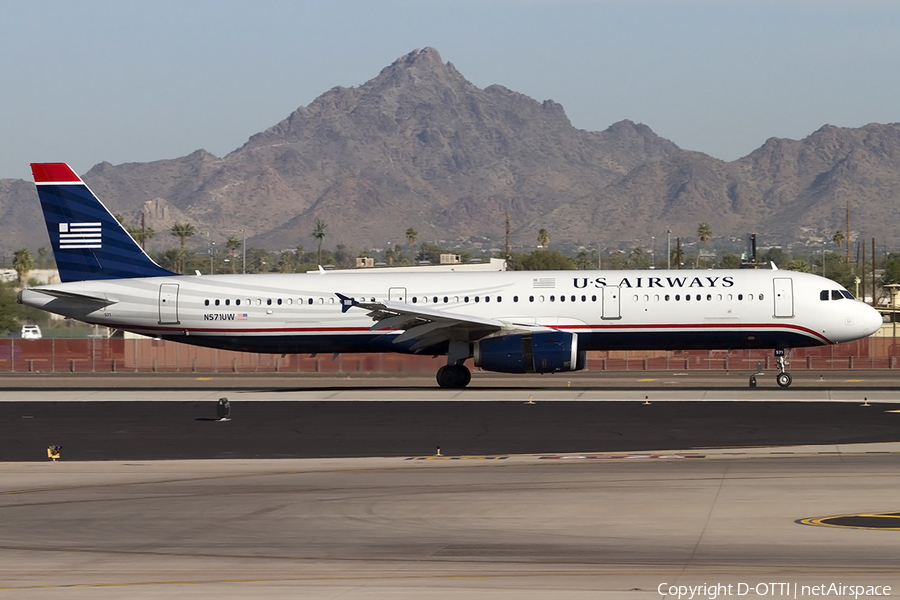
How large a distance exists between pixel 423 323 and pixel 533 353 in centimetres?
387

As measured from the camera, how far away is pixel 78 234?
41406mm

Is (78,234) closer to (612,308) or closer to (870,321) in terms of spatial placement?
(612,308)

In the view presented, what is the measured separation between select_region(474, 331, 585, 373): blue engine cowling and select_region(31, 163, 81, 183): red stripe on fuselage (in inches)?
637

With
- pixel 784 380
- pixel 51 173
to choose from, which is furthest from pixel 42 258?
pixel 784 380

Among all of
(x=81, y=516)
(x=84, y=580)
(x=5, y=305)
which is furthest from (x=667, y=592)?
(x=5, y=305)

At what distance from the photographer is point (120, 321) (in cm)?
4081

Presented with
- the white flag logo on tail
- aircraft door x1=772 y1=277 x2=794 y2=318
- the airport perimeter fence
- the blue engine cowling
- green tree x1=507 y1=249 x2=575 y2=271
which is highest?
green tree x1=507 y1=249 x2=575 y2=271

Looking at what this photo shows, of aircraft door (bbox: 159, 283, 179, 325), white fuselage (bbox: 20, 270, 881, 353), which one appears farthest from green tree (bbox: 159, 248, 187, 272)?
aircraft door (bbox: 159, 283, 179, 325)

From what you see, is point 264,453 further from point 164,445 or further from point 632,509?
point 632,509

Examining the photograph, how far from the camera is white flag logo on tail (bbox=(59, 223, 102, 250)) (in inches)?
1628

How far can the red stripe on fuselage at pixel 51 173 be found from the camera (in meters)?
41.1

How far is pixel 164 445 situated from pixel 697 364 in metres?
36.7

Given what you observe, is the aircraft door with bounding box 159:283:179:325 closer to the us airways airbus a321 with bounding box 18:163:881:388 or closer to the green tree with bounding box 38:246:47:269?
the us airways airbus a321 with bounding box 18:163:881:388

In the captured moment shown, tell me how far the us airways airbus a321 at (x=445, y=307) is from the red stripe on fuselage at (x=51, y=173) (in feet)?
0.12
